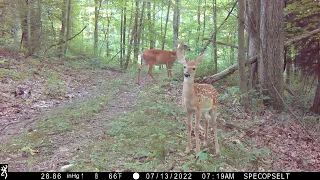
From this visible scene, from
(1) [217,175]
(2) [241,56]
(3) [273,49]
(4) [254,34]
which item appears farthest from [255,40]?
(1) [217,175]

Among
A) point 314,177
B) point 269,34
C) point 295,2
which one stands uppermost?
point 295,2

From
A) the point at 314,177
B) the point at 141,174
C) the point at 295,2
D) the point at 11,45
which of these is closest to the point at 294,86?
the point at 295,2

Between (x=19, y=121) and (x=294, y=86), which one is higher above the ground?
(x=294, y=86)

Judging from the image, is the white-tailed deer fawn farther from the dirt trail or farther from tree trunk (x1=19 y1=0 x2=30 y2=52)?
tree trunk (x1=19 y1=0 x2=30 y2=52)

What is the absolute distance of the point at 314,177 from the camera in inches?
175

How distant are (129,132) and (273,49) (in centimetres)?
468

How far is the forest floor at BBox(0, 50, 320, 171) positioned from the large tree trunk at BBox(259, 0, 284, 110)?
581 mm

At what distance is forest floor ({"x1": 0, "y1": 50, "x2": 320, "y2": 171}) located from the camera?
451 centimetres

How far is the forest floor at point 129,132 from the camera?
451 centimetres

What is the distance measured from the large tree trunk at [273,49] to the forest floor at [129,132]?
1.91 feet

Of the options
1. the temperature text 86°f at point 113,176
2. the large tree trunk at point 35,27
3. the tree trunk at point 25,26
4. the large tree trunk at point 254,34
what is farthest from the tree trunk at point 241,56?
the large tree trunk at point 35,27

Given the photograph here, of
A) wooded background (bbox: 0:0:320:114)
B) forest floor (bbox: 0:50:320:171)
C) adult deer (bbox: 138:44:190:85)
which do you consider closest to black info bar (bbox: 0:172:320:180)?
forest floor (bbox: 0:50:320:171)

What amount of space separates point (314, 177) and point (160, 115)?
3184 millimetres

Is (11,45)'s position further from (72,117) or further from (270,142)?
(270,142)
